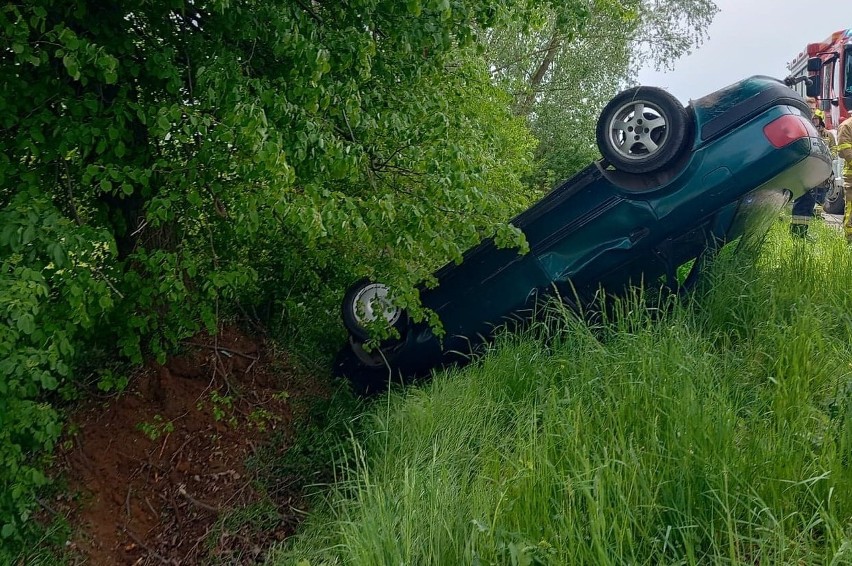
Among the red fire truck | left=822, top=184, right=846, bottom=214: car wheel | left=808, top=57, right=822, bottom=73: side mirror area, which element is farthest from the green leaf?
left=808, top=57, right=822, bottom=73: side mirror area

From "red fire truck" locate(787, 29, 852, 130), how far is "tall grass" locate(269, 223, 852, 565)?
1083 cm

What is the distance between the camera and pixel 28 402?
10.8 feet

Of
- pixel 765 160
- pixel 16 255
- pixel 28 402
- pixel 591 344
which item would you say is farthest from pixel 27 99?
pixel 765 160

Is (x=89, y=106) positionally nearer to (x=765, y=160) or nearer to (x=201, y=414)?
(x=201, y=414)

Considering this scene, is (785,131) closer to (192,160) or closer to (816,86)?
(192,160)

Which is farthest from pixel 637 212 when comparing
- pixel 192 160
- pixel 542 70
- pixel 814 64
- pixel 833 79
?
pixel 814 64

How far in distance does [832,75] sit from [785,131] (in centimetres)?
1168

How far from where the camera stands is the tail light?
12.7 ft

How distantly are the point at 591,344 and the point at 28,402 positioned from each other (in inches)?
109

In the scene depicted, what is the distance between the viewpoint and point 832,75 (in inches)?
531

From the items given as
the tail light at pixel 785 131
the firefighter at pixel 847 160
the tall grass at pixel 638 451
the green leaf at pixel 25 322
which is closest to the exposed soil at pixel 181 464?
the tall grass at pixel 638 451

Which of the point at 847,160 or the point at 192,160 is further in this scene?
the point at 847,160

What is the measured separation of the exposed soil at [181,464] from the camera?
3.85m

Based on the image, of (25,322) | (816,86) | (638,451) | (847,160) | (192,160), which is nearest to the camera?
(638,451)
